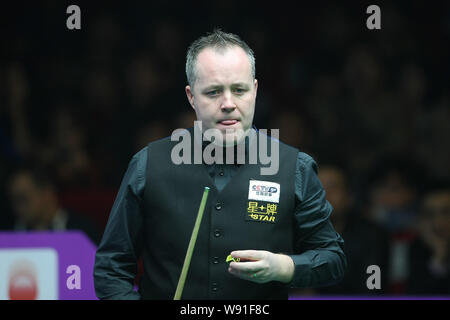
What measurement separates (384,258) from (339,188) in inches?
18.2

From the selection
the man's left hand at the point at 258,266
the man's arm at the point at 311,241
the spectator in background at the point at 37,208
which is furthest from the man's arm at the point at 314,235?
the spectator in background at the point at 37,208

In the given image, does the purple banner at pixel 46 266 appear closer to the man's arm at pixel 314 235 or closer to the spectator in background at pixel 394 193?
the man's arm at pixel 314 235

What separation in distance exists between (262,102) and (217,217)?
3316 millimetres

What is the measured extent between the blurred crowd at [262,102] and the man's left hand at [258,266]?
86.4 inches

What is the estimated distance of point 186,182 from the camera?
209 centimetres

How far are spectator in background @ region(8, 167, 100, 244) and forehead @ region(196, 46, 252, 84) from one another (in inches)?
89.2

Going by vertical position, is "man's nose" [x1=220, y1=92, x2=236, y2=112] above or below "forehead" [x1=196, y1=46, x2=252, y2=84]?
below

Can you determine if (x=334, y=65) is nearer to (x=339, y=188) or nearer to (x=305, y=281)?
(x=339, y=188)


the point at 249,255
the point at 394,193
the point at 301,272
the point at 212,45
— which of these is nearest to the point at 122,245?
the point at 249,255

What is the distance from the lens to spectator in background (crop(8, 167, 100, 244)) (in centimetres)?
415

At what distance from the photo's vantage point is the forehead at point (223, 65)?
1.99 meters

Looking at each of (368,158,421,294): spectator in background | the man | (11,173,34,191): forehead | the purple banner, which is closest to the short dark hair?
the man

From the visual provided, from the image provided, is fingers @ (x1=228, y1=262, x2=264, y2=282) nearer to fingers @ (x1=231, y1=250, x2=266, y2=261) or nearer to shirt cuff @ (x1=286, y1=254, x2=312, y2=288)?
fingers @ (x1=231, y1=250, x2=266, y2=261)
